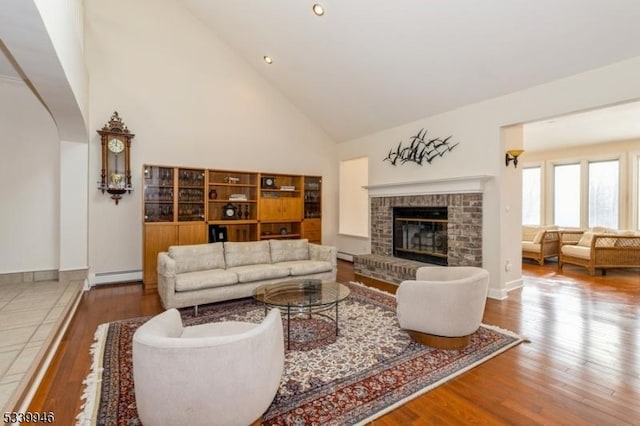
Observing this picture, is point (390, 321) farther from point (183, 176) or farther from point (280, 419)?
point (183, 176)

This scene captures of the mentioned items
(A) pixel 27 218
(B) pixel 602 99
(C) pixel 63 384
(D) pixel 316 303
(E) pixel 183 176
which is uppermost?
(B) pixel 602 99

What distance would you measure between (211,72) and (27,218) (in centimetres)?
387

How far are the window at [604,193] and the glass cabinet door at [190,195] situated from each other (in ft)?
29.5

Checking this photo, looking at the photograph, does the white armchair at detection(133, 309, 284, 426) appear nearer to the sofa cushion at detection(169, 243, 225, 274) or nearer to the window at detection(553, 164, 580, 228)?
the sofa cushion at detection(169, 243, 225, 274)

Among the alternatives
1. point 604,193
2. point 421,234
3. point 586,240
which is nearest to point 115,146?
point 421,234

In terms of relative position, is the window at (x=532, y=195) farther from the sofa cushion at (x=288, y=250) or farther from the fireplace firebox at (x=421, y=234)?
the sofa cushion at (x=288, y=250)

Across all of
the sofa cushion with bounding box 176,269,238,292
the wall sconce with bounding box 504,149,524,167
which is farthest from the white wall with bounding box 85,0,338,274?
the wall sconce with bounding box 504,149,524,167

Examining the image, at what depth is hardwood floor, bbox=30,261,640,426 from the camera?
201cm

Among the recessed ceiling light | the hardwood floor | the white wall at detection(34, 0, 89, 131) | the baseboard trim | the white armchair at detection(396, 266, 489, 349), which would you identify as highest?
the recessed ceiling light

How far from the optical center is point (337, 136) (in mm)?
7508

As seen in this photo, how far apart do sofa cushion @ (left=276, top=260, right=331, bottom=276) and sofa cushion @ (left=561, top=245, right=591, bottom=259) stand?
5248mm

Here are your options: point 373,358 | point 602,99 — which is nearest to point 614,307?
point 602,99

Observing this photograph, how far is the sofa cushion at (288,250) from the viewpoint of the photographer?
195 inches

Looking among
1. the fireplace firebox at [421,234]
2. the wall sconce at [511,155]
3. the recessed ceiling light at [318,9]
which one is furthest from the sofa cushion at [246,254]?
the wall sconce at [511,155]
